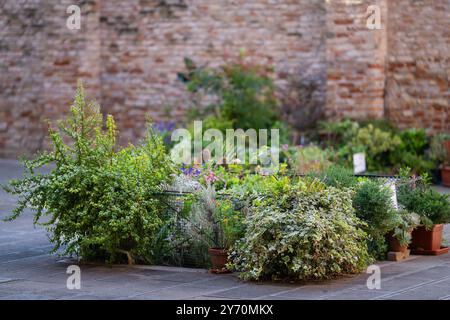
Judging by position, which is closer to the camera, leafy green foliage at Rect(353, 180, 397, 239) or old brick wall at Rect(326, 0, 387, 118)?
leafy green foliage at Rect(353, 180, 397, 239)

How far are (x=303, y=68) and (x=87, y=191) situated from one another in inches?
322

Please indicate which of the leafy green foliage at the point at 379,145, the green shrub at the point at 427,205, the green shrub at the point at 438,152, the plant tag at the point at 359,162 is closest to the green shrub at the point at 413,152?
the leafy green foliage at the point at 379,145

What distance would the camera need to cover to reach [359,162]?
1308cm

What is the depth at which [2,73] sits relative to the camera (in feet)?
54.3

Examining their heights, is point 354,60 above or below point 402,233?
above

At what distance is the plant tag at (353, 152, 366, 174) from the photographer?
12922 millimetres

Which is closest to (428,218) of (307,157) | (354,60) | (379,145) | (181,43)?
(307,157)

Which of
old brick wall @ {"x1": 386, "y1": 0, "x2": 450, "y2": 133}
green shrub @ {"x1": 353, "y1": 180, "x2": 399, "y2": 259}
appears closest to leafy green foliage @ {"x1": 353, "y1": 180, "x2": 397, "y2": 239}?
green shrub @ {"x1": 353, "y1": 180, "x2": 399, "y2": 259}

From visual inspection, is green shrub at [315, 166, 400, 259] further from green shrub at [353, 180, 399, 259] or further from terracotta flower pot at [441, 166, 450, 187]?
terracotta flower pot at [441, 166, 450, 187]

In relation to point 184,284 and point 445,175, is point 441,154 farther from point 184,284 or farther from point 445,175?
point 184,284

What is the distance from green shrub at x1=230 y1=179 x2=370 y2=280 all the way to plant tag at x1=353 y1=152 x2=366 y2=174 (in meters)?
5.78

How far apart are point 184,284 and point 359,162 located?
22.3 feet

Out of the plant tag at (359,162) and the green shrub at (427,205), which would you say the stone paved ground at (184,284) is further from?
the plant tag at (359,162)

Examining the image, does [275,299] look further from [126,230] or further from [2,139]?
[2,139]
